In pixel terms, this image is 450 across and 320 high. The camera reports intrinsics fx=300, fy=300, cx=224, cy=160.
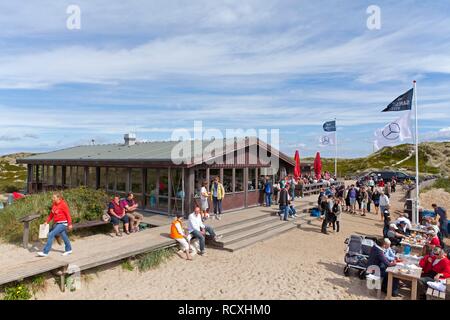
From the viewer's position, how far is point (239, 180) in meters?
15.0

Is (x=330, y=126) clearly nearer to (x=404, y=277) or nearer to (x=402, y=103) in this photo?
(x=402, y=103)

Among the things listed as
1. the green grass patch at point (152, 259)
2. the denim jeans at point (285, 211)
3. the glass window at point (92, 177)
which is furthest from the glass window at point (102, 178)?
the denim jeans at point (285, 211)

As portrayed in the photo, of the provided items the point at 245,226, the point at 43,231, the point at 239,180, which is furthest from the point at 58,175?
the point at 245,226

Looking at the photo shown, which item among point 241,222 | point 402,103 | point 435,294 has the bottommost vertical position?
point 435,294

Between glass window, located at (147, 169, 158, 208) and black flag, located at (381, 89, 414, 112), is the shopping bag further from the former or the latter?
black flag, located at (381, 89, 414, 112)

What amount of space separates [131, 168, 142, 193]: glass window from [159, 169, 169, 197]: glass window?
4.80 feet

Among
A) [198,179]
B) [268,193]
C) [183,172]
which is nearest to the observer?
[183,172]

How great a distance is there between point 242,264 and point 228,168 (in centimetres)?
617

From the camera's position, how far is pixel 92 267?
296 inches

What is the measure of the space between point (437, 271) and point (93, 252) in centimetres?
843

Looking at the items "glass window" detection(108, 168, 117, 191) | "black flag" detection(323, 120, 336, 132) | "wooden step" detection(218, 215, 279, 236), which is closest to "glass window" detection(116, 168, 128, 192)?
"glass window" detection(108, 168, 117, 191)
